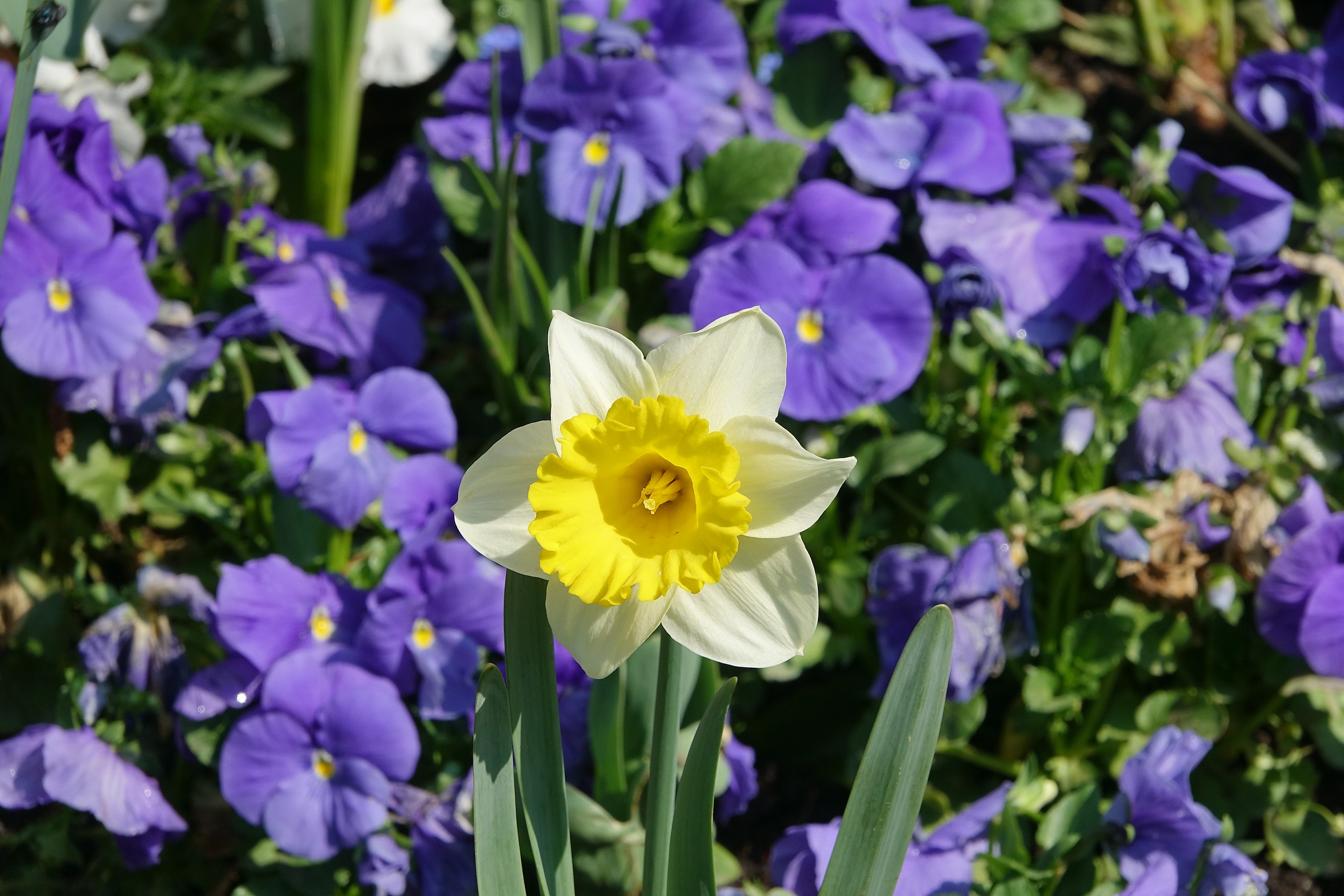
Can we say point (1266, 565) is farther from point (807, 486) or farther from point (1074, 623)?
point (807, 486)

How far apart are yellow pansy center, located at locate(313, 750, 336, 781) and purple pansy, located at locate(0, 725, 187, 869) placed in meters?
0.20

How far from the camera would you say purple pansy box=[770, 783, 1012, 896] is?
136 centimetres

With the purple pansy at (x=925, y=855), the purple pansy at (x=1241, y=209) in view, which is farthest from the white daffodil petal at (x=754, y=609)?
the purple pansy at (x=1241, y=209)

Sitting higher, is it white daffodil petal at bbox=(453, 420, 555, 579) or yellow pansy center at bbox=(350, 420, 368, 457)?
white daffodil petal at bbox=(453, 420, 555, 579)

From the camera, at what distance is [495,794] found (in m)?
0.93

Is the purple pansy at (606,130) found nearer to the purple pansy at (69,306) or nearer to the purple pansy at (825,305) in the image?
the purple pansy at (825,305)

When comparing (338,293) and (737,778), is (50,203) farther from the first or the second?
(737,778)

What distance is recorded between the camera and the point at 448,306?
2160 millimetres

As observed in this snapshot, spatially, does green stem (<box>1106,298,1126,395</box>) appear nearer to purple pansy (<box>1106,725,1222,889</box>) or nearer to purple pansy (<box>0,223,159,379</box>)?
purple pansy (<box>1106,725,1222,889</box>)

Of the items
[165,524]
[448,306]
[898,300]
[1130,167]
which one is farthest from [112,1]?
[1130,167]

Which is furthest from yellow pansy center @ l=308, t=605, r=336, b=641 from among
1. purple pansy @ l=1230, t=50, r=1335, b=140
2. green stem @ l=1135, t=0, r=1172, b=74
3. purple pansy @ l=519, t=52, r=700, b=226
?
green stem @ l=1135, t=0, r=1172, b=74

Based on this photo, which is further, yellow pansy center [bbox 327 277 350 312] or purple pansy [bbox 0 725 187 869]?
yellow pansy center [bbox 327 277 350 312]

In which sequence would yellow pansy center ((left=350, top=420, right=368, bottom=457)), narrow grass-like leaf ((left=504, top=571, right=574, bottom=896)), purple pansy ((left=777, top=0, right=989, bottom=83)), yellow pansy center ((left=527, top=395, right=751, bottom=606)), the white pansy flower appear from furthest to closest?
the white pansy flower < purple pansy ((left=777, top=0, right=989, bottom=83)) < yellow pansy center ((left=350, top=420, right=368, bottom=457)) < narrow grass-like leaf ((left=504, top=571, right=574, bottom=896)) < yellow pansy center ((left=527, top=395, right=751, bottom=606))

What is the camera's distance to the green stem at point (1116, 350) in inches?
61.8
